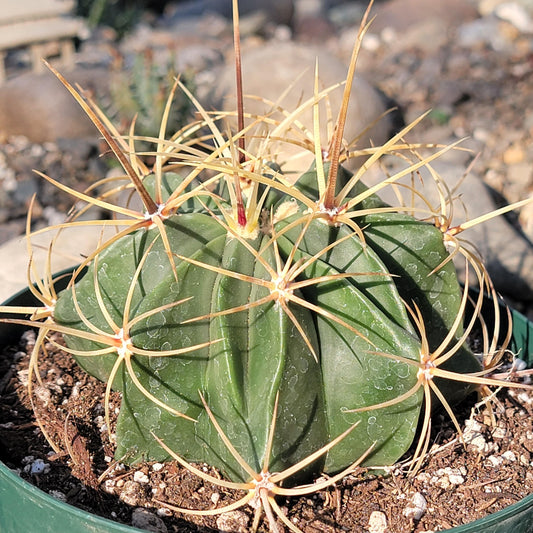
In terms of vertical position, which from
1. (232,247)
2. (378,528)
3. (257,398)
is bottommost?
(378,528)

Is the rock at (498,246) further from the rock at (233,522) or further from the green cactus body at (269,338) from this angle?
the rock at (233,522)

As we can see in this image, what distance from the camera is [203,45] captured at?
9070mm

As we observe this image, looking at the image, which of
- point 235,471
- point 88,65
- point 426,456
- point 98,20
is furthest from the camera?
point 98,20

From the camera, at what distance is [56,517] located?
1.43 metres

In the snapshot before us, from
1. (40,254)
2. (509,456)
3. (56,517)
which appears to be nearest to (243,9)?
(40,254)

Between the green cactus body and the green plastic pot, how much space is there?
259 mm

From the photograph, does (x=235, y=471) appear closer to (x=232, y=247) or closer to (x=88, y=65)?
(x=232, y=247)

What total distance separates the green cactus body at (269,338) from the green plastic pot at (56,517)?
0.85 ft

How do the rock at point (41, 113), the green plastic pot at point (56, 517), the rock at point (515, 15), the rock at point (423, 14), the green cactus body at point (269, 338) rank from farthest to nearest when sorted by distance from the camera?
1. the rock at point (423, 14)
2. the rock at point (515, 15)
3. the rock at point (41, 113)
4. the green cactus body at point (269, 338)
5. the green plastic pot at point (56, 517)

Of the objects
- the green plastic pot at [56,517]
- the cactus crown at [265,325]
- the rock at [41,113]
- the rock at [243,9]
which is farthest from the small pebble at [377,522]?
the rock at [243,9]

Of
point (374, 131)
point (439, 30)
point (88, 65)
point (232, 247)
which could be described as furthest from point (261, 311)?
point (439, 30)

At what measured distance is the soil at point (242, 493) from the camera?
157cm

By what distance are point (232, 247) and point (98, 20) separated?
30.0ft

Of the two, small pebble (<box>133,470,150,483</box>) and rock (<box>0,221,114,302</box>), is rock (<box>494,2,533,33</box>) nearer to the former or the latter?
rock (<box>0,221,114,302</box>)
